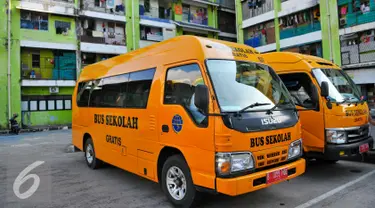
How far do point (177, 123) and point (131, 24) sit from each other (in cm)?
2546

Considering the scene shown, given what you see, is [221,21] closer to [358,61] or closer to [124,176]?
[358,61]

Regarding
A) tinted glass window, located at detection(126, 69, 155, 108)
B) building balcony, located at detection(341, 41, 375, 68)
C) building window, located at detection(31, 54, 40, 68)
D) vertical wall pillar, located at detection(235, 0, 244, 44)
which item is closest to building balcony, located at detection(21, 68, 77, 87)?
building window, located at detection(31, 54, 40, 68)

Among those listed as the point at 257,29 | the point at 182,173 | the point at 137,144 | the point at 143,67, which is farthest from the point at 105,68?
the point at 257,29

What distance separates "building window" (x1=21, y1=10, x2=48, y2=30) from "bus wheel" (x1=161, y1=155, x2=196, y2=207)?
2406cm

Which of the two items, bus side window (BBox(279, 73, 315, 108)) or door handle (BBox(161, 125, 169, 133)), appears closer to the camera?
door handle (BBox(161, 125, 169, 133))

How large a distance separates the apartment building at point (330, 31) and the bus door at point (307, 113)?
16.3 m


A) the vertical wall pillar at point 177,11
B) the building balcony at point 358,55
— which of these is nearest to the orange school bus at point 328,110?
the building balcony at point 358,55

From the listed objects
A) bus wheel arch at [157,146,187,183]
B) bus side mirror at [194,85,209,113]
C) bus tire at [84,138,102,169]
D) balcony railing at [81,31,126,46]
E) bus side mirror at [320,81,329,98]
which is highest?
balcony railing at [81,31,126,46]

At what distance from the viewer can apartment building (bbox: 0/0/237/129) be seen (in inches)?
900

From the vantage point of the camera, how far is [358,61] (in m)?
20.0

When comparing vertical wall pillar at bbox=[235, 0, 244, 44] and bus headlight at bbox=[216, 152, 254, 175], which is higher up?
vertical wall pillar at bbox=[235, 0, 244, 44]

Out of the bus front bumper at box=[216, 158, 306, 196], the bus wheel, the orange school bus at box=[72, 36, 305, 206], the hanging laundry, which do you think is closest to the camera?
the bus front bumper at box=[216, 158, 306, 196]

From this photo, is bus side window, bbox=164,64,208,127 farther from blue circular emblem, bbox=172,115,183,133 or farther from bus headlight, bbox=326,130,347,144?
bus headlight, bbox=326,130,347,144

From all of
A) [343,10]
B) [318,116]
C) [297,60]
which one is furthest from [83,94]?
[343,10]
